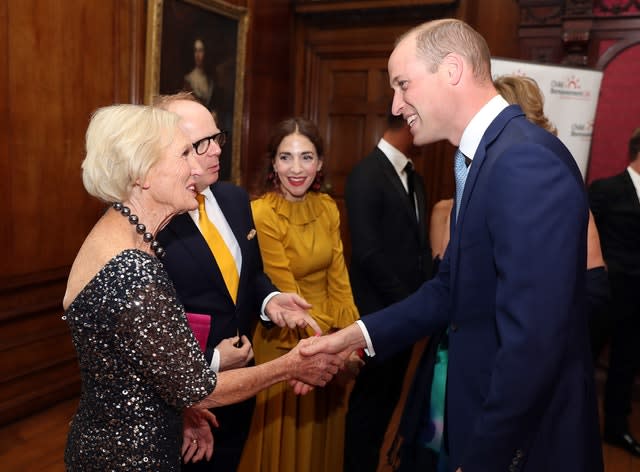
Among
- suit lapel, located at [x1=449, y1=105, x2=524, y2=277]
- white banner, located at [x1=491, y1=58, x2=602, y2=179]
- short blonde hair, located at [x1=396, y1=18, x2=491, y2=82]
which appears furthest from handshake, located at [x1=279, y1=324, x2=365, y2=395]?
white banner, located at [x1=491, y1=58, x2=602, y2=179]

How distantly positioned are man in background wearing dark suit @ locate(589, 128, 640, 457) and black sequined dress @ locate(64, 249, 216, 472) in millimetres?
3228

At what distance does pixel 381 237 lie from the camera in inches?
125

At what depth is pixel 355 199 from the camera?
3.12 metres

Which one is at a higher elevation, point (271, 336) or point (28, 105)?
point (28, 105)

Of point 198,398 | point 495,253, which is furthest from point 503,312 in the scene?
point 198,398

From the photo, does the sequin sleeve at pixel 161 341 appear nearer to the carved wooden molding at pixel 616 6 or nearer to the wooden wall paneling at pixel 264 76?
the wooden wall paneling at pixel 264 76

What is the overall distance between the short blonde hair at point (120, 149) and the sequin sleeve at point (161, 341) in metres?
0.23

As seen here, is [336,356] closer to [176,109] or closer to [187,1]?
[176,109]

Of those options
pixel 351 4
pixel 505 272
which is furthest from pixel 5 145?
pixel 351 4

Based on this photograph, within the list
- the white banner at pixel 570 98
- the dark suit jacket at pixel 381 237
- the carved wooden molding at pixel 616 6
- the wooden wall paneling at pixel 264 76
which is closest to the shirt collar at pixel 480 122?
the dark suit jacket at pixel 381 237

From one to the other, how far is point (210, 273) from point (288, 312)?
0.45 m

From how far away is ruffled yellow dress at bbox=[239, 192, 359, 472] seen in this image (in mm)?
2578

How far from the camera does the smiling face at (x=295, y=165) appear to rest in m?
2.90

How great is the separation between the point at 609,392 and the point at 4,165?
4.10 meters
